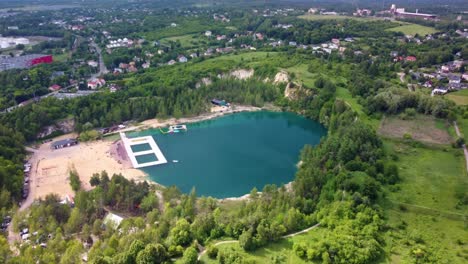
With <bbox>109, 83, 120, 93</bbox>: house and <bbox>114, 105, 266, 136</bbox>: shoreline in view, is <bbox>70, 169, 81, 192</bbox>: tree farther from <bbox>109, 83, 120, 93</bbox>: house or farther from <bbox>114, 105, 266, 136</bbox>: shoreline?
<bbox>109, 83, 120, 93</bbox>: house

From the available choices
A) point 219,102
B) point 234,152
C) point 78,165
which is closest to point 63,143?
point 78,165

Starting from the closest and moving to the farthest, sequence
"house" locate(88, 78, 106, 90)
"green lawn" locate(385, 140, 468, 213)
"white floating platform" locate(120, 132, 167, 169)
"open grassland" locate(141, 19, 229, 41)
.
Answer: "green lawn" locate(385, 140, 468, 213) → "white floating platform" locate(120, 132, 167, 169) → "house" locate(88, 78, 106, 90) → "open grassland" locate(141, 19, 229, 41)

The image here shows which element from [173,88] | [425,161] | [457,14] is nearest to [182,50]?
[173,88]

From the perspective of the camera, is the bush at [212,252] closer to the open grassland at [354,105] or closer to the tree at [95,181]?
the tree at [95,181]

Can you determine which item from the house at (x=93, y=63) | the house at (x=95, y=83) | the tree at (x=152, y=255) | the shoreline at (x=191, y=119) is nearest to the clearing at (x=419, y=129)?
the shoreline at (x=191, y=119)

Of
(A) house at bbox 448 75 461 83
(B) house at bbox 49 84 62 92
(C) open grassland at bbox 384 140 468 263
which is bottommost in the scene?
(C) open grassland at bbox 384 140 468 263

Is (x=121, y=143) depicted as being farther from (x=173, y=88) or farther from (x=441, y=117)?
(x=441, y=117)

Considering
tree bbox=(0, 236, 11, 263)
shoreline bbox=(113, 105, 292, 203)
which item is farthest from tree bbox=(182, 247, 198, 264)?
shoreline bbox=(113, 105, 292, 203)
